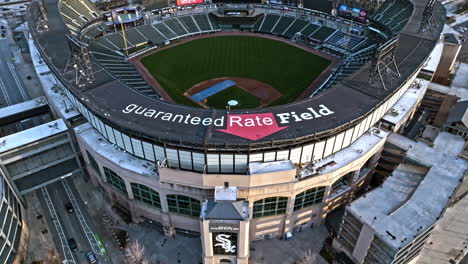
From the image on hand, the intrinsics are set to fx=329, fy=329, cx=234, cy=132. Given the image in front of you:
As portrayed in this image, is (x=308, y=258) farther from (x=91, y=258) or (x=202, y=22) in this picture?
(x=202, y=22)

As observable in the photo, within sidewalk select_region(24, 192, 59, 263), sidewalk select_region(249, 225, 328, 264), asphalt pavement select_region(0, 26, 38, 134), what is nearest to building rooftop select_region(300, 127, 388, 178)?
sidewalk select_region(249, 225, 328, 264)

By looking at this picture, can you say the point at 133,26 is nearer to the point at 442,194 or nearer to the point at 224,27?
the point at 224,27

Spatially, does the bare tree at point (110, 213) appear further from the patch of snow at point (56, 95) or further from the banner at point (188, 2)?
the banner at point (188, 2)

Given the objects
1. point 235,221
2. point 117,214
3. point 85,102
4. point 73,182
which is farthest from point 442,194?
point 73,182

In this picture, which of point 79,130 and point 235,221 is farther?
point 79,130

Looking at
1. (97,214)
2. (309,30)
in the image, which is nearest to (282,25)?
(309,30)
